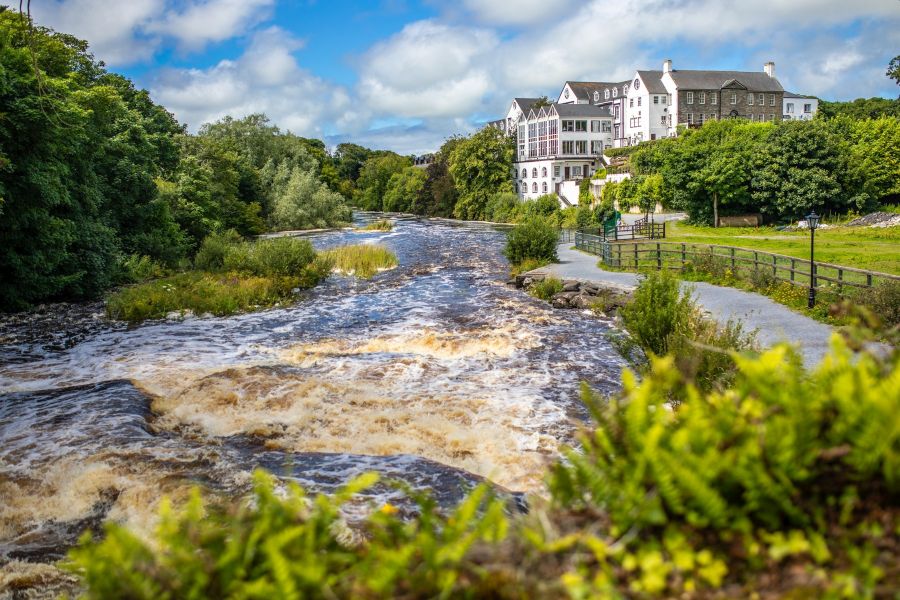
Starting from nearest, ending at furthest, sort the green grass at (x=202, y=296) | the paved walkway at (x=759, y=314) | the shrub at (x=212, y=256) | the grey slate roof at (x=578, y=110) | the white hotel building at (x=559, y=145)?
the paved walkway at (x=759, y=314), the green grass at (x=202, y=296), the shrub at (x=212, y=256), the white hotel building at (x=559, y=145), the grey slate roof at (x=578, y=110)

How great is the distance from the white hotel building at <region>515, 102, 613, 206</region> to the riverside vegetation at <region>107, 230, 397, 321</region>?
161 feet

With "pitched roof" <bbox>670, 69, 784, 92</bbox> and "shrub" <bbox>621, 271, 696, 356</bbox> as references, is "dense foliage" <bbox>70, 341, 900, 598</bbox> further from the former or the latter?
"pitched roof" <bbox>670, 69, 784, 92</bbox>

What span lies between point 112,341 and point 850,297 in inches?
753

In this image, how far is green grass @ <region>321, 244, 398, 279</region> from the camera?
3334 centimetres

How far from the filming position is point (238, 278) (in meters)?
27.7

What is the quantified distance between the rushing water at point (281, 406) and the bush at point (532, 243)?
30.8ft

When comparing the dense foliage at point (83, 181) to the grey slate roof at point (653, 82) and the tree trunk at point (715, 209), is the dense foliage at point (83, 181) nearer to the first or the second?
the tree trunk at point (715, 209)

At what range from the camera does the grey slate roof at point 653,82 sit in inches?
3250

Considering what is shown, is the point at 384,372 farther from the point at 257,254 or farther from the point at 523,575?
the point at 257,254

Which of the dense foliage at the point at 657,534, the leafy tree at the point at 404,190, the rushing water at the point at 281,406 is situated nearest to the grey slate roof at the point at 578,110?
the leafy tree at the point at 404,190

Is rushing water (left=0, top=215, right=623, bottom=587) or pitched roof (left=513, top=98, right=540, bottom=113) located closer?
rushing water (left=0, top=215, right=623, bottom=587)

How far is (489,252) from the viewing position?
41625 millimetres

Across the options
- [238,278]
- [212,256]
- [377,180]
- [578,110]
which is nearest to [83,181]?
[212,256]

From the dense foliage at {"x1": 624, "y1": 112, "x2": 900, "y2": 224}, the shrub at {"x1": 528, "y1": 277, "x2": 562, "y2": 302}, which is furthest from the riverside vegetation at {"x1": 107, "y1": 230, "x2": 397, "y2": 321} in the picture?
the dense foliage at {"x1": 624, "y1": 112, "x2": 900, "y2": 224}
